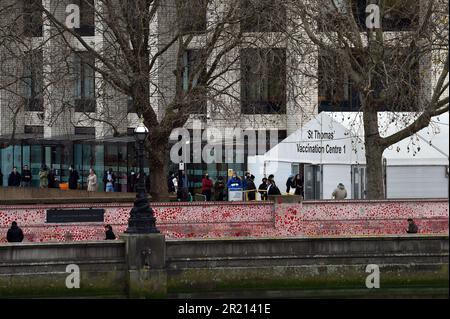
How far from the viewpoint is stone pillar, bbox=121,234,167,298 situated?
34344 millimetres

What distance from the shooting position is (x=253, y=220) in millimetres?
40062

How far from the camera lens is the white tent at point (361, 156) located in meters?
42.8

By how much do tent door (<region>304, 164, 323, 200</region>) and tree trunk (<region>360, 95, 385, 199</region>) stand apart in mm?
4211

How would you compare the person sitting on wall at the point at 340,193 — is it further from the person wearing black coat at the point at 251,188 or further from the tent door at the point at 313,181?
the person wearing black coat at the point at 251,188

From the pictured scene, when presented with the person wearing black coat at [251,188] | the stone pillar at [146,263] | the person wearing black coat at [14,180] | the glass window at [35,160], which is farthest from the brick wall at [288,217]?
the glass window at [35,160]

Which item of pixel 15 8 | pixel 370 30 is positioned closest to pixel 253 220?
pixel 370 30

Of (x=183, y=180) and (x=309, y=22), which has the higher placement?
(x=309, y=22)

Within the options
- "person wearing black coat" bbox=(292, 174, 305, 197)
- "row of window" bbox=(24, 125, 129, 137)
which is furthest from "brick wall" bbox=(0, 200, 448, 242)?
"row of window" bbox=(24, 125, 129, 137)

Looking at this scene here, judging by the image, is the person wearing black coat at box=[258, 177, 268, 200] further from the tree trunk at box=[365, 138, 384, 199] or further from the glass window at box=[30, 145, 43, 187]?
the glass window at box=[30, 145, 43, 187]

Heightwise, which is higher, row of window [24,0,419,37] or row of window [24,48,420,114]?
row of window [24,0,419,37]
